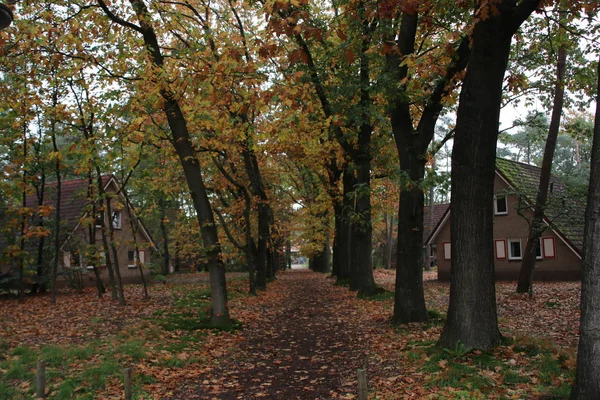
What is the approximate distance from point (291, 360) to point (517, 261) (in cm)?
2392

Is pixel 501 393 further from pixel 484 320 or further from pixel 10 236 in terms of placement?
pixel 10 236

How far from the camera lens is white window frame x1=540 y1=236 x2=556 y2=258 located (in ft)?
90.1

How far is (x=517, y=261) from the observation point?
29406mm

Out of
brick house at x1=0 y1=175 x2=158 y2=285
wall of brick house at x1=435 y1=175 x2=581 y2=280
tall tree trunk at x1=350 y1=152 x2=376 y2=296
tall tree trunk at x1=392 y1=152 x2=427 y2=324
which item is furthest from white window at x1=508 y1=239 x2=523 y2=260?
brick house at x1=0 y1=175 x2=158 y2=285

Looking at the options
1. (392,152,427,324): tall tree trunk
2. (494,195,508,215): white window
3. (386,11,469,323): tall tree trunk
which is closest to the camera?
(386,11,469,323): tall tree trunk

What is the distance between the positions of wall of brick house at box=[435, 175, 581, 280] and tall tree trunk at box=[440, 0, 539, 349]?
17.9 meters

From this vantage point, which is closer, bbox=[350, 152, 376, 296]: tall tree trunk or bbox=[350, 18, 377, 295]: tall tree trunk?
bbox=[350, 18, 377, 295]: tall tree trunk

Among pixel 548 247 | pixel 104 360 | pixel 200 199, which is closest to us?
pixel 104 360

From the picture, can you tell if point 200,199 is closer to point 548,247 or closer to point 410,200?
point 410,200

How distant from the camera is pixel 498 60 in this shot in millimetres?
7906

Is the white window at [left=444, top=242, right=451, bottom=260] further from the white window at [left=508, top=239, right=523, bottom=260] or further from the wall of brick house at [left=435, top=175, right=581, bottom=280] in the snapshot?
the white window at [left=508, top=239, right=523, bottom=260]

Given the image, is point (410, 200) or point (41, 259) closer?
point (410, 200)

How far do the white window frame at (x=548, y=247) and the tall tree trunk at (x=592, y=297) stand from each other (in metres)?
24.8

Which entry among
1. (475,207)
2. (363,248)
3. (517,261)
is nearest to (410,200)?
(475,207)
